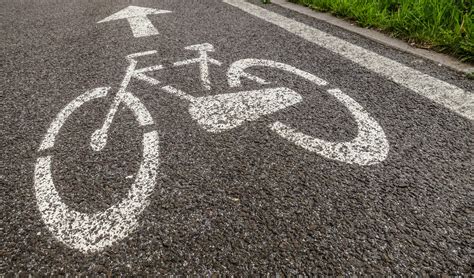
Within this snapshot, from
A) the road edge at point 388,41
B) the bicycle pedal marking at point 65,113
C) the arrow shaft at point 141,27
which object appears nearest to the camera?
the bicycle pedal marking at point 65,113

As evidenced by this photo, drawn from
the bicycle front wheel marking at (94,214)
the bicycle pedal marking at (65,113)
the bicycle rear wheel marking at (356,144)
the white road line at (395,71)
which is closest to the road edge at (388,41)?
the white road line at (395,71)

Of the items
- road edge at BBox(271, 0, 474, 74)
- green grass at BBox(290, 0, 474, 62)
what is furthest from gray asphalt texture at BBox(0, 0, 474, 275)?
green grass at BBox(290, 0, 474, 62)

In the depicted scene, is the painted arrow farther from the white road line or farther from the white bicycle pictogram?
the white road line

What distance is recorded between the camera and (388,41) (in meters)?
3.33

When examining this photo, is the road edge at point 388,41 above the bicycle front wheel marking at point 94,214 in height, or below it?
above

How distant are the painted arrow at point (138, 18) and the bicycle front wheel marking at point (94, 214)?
241 centimetres

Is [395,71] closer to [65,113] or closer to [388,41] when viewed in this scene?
[388,41]

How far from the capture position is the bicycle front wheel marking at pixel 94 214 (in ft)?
4.89

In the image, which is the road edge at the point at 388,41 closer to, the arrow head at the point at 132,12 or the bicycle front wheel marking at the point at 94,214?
the arrow head at the point at 132,12

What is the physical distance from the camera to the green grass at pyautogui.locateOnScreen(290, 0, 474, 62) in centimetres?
296

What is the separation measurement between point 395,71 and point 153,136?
2155 millimetres

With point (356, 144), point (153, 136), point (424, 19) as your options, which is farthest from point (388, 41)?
point (153, 136)

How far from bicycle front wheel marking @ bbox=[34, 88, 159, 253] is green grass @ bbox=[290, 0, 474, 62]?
2.87 m

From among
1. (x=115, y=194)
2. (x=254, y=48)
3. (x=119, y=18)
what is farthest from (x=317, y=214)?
(x=119, y=18)
